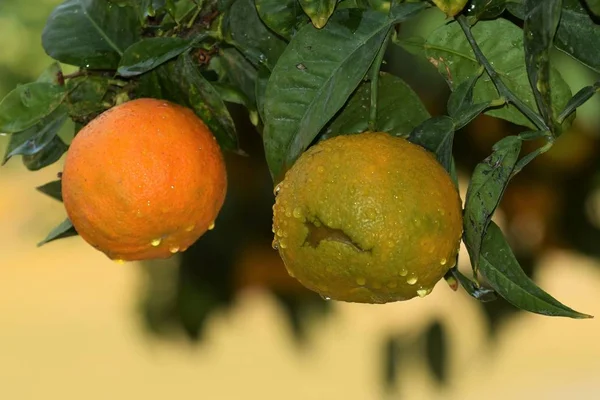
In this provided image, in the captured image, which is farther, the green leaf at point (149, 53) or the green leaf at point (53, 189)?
the green leaf at point (53, 189)

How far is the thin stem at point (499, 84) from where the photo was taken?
28.7 inches

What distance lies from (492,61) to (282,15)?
0.17 metres

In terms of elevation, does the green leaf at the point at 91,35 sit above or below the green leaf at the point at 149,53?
below

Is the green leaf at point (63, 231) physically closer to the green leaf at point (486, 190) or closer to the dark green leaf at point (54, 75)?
the dark green leaf at point (54, 75)

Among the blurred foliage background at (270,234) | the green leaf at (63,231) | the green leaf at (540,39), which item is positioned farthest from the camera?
the blurred foliage background at (270,234)

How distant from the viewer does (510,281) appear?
0.73 meters

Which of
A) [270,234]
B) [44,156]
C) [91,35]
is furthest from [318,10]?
[270,234]

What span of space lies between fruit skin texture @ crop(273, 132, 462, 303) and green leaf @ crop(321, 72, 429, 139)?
7 cm

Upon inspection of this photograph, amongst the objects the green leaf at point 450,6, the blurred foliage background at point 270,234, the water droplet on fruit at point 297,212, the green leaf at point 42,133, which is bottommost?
the blurred foliage background at point 270,234

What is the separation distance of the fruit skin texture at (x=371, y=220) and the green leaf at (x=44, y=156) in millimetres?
330

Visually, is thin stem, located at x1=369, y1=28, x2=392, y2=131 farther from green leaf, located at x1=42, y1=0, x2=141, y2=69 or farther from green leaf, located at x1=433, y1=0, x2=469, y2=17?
green leaf, located at x1=42, y1=0, x2=141, y2=69

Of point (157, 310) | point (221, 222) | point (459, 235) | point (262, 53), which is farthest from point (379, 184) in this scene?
point (157, 310)

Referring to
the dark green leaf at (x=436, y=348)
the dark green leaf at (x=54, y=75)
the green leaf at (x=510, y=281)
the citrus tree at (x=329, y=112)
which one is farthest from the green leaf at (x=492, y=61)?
the dark green leaf at (x=436, y=348)

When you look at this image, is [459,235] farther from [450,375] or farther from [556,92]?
[450,375]
